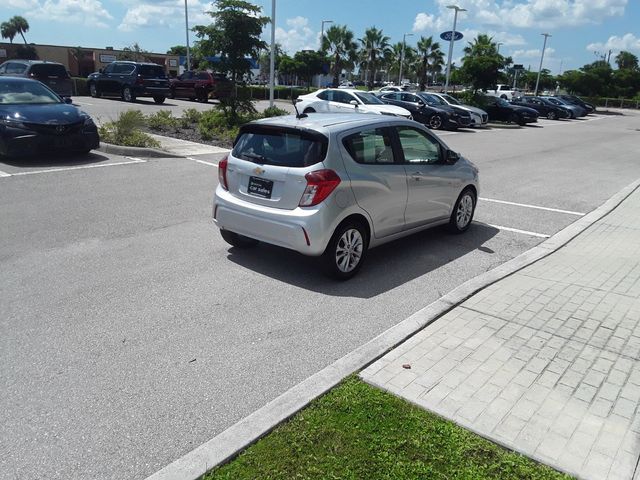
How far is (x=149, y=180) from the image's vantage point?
34.0 ft

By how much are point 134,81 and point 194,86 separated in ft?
17.4

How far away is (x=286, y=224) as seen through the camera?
5375 millimetres

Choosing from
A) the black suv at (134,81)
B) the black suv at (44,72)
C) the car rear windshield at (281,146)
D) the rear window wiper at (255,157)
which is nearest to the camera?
the car rear windshield at (281,146)

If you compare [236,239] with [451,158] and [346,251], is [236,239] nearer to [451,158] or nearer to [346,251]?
[346,251]

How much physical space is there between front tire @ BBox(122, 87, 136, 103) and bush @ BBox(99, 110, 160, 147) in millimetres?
14825

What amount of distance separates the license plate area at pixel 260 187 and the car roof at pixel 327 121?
2.07 feet

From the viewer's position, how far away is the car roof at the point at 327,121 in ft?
18.4

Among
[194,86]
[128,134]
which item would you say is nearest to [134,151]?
[128,134]

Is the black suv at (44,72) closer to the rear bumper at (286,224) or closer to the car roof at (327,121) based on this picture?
the car roof at (327,121)

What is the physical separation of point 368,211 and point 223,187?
1683 mm

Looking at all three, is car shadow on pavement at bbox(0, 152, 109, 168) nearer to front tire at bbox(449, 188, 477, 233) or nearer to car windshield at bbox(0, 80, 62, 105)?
car windshield at bbox(0, 80, 62, 105)

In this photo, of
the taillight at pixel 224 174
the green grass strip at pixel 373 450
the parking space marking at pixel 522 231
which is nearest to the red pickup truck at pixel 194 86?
the parking space marking at pixel 522 231

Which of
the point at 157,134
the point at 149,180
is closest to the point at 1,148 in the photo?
the point at 149,180

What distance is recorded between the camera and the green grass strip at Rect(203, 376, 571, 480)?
9.40 ft
